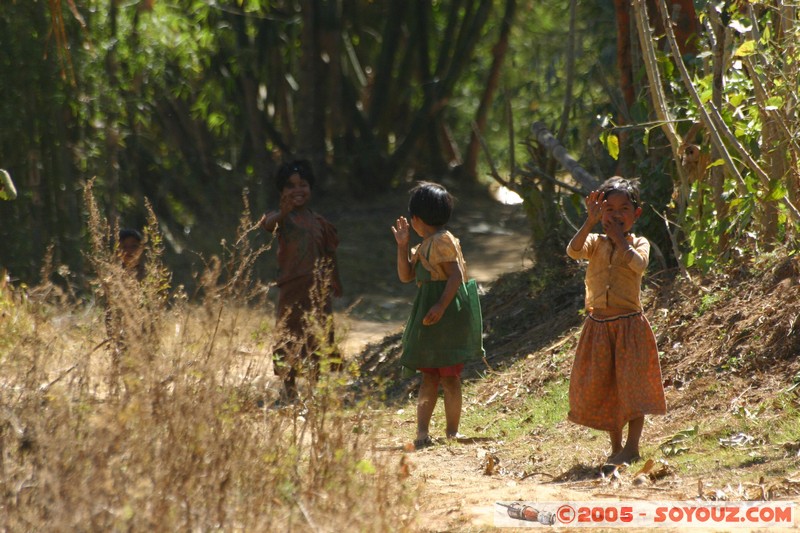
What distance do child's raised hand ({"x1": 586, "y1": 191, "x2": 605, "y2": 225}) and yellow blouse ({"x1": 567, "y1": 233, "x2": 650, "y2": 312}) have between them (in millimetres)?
192

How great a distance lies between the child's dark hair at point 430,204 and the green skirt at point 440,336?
32 cm

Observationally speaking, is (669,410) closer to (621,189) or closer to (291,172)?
(621,189)

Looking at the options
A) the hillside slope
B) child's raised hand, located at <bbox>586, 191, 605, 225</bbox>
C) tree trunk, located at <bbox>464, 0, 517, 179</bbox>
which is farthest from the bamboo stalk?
tree trunk, located at <bbox>464, 0, 517, 179</bbox>

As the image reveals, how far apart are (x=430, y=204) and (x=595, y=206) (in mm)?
1030

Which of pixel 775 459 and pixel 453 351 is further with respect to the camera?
pixel 453 351

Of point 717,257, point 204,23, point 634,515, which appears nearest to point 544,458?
point 634,515

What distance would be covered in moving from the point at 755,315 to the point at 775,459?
155 centimetres

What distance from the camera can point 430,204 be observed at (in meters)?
5.45

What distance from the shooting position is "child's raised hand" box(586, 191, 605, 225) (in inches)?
182

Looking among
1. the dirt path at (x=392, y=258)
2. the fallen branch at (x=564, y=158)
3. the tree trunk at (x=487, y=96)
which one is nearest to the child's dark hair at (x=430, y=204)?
the fallen branch at (x=564, y=158)

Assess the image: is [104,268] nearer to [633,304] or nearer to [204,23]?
[633,304]

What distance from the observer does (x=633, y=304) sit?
15.7 feet

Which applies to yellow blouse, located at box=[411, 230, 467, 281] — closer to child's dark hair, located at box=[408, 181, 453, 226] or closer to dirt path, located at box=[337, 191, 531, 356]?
child's dark hair, located at box=[408, 181, 453, 226]

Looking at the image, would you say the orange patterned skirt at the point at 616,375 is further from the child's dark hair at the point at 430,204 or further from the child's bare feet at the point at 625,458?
the child's dark hair at the point at 430,204
